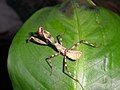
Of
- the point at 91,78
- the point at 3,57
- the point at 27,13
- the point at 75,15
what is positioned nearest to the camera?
the point at 91,78

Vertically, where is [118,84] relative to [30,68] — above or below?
below

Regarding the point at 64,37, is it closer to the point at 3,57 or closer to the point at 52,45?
the point at 52,45

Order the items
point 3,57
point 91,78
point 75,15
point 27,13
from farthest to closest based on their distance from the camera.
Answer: point 27,13
point 3,57
point 75,15
point 91,78

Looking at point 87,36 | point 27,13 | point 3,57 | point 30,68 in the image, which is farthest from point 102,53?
point 27,13

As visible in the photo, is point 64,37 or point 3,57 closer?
point 64,37

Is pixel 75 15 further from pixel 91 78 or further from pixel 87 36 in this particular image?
pixel 91 78

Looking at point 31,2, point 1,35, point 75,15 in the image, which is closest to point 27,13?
point 31,2
